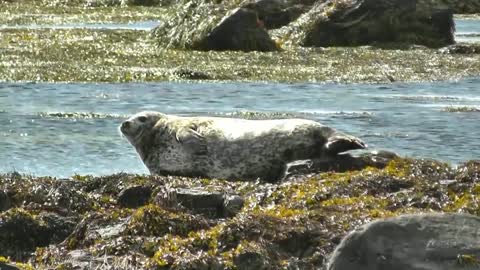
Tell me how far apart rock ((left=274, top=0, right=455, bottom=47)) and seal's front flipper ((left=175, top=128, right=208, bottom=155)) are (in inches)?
490

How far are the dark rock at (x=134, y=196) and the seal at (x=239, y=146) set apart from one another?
1.47 metres

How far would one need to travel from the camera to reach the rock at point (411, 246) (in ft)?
19.9

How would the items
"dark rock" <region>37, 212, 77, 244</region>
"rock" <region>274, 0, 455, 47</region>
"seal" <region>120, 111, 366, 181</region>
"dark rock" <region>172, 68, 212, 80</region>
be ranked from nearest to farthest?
1. "dark rock" <region>37, 212, 77, 244</region>
2. "seal" <region>120, 111, 366, 181</region>
3. "dark rock" <region>172, 68, 212, 80</region>
4. "rock" <region>274, 0, 455, 47</region>

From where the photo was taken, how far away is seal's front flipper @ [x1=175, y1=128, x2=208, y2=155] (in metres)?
10.2

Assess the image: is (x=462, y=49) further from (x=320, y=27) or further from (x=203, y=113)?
(x=203, y=113)

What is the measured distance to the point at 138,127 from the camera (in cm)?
1088

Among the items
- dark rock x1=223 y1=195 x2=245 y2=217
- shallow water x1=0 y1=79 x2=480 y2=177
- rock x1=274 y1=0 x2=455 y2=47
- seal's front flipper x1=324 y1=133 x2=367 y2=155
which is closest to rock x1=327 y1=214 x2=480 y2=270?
dark rock x1=223 y1=195 x2=245 y2=217

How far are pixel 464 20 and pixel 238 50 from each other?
11316mm

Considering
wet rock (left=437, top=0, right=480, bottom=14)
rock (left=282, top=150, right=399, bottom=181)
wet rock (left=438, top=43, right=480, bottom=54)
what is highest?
rock (left=282, top=150, right=399, bottom=181)

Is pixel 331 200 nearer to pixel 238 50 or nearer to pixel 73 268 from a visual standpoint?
pixel 73 268

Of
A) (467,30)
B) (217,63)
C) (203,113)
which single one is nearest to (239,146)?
(203,113)

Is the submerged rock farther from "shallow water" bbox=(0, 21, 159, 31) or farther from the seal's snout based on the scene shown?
the seal's snout

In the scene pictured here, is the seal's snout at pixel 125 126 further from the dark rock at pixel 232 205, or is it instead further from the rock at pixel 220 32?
the rock at pixel 220 32

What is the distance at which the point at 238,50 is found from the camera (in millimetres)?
21219
